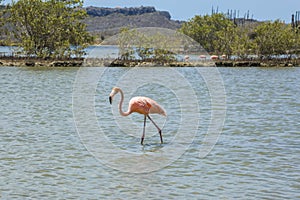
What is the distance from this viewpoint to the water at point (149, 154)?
8773mm

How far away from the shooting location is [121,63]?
44438 millimetres

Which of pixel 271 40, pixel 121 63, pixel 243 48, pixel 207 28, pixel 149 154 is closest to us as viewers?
pixel 149 154

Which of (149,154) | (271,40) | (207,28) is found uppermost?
(207,28)

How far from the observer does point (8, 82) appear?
95.3ft

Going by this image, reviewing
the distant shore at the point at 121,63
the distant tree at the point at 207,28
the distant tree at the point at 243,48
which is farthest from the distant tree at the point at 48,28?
the distant tree at the point at 207,28

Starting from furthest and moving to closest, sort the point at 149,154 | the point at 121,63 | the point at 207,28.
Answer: the point at 207,28, the point at 121,63, the point at 149,154

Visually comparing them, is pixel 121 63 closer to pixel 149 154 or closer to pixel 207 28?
pixel 207 28

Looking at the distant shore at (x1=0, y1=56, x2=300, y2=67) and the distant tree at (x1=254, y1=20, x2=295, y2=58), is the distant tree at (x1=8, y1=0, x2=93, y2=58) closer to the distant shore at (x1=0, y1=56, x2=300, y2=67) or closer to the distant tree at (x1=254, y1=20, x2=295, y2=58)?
the distant shore at (x1=0, y1=56, x2=300, y2=67)

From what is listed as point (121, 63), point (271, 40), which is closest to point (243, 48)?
point (271, 40)

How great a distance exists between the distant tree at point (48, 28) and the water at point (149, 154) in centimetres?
2449

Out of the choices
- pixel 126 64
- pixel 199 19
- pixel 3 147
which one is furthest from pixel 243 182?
pixel 199 19

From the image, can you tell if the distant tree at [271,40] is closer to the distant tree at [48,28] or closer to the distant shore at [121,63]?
the distant shore at [121,63]

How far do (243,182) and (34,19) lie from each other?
38092mm

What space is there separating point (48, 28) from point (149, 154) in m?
36.2
